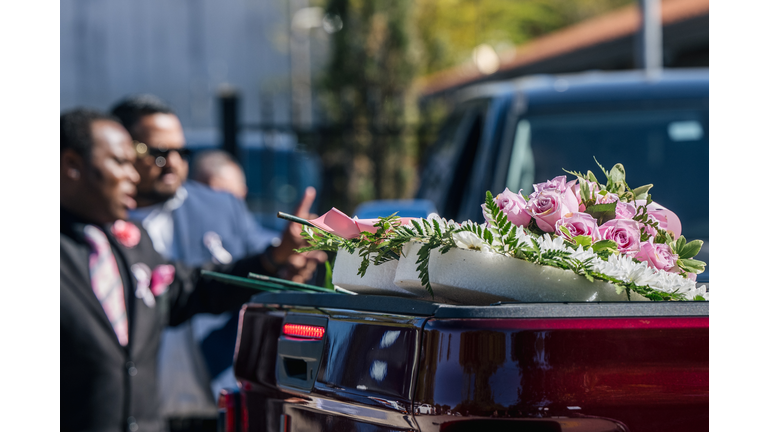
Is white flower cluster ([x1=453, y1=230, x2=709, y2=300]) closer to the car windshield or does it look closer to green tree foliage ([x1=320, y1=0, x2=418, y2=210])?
the car windshield

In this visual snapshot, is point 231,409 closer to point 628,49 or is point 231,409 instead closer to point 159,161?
point 159,161

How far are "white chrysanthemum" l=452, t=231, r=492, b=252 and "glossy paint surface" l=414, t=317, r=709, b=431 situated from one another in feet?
0.72

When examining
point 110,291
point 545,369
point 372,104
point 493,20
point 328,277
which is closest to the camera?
point 545,369

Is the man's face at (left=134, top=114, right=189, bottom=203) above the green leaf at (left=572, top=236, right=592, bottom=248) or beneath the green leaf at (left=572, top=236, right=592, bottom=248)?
above

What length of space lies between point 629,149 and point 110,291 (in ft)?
7.56

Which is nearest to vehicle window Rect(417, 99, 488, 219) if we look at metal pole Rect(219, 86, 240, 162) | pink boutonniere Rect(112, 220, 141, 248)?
pink boutonniere Rect(112, 220, 141, 248)

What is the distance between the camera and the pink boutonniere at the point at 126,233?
11.6ft

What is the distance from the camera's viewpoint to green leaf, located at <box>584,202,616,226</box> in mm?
1824

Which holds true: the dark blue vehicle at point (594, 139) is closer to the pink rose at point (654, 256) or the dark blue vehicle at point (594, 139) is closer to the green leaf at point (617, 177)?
the green leaf at point (617, 177)

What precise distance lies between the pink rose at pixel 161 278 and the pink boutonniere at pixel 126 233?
0.51 feet

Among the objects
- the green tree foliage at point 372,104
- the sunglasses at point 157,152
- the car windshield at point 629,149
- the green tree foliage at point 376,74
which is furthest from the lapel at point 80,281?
the green tree foliage at point 376,74

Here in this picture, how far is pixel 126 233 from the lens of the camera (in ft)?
11.7

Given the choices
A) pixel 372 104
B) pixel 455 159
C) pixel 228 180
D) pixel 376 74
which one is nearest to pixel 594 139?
pixel 455 159

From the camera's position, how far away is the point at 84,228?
11.0 feet
